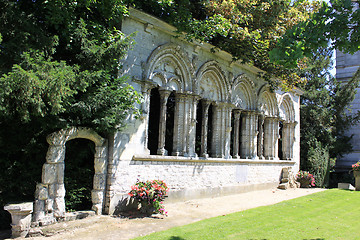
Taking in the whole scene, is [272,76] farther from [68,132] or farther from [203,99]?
[68,132]

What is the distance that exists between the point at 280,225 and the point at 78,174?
15.5 feet

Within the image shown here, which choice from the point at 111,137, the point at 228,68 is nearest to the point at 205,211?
the point at 111,137

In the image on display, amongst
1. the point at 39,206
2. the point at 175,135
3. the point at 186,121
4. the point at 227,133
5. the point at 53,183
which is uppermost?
the point at 186,121

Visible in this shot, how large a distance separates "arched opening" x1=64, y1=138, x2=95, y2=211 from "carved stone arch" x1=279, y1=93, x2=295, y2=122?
1143cm

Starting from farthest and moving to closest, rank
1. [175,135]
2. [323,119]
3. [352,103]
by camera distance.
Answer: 1. [352,103]
2. [323,119]
3. [175,135]

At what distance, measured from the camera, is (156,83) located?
8477 millimetres

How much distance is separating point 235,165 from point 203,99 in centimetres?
295

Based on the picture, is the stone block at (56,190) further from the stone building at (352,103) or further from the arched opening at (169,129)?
the stone building at (352,103)

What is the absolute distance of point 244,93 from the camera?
12695 mm

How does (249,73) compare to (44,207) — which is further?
(249,73)

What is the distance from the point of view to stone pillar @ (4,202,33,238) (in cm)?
517

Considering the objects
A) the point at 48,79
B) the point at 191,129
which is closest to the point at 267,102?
the point at 191,129

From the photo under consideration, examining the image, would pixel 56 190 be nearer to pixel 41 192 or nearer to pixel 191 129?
pixel 41 192

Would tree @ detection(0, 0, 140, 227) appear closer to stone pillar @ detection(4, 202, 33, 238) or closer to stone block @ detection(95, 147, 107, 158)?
stone block @ detection(95, 147, 107, 158)
